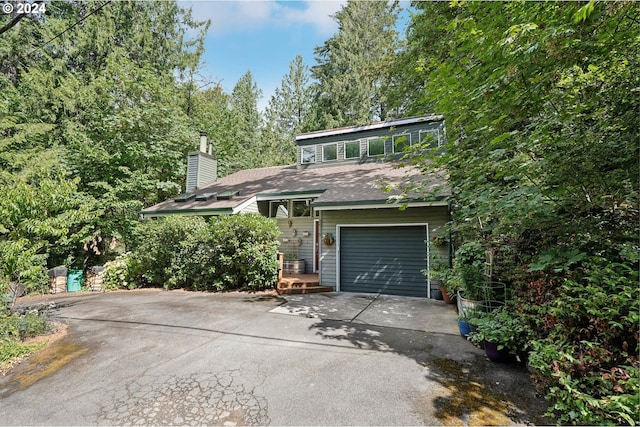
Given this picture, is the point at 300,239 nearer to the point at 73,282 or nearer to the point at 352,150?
the point at 352,150

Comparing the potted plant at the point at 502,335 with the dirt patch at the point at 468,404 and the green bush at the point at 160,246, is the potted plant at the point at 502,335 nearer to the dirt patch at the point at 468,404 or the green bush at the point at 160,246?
the dirt patch at the point at 468,404

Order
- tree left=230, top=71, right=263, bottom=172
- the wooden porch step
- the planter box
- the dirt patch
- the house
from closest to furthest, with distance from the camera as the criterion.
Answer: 1. the dirt patch
2. the house
3. the wooden porch step
4. the planter box
5. tree left=230, top=71, right=263, bottom=172

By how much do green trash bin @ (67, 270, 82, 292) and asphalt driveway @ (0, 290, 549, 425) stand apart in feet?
21.0

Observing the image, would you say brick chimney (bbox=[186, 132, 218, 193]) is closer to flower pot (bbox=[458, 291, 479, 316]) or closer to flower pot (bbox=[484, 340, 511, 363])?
flower pot (bbox=[458, 291, 479, 316])

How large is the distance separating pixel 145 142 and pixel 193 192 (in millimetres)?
3311

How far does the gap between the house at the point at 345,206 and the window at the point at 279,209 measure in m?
0.04

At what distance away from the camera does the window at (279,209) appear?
417 inches

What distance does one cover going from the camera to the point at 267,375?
3.41m

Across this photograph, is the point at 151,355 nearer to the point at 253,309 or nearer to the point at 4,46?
the point at 253,309

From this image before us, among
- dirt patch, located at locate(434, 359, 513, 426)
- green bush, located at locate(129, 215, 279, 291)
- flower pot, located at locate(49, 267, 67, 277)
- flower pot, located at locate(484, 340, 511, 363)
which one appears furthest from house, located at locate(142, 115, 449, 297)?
flower pot, located at locate(49, 267, 67, 277)

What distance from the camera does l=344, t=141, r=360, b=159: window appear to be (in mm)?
11969

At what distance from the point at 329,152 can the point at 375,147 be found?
6.78 feet

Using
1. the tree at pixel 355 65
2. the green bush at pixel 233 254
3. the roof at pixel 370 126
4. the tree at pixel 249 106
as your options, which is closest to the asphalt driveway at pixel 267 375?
the green bush at pixel 233 254

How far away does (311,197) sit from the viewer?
954 cm
